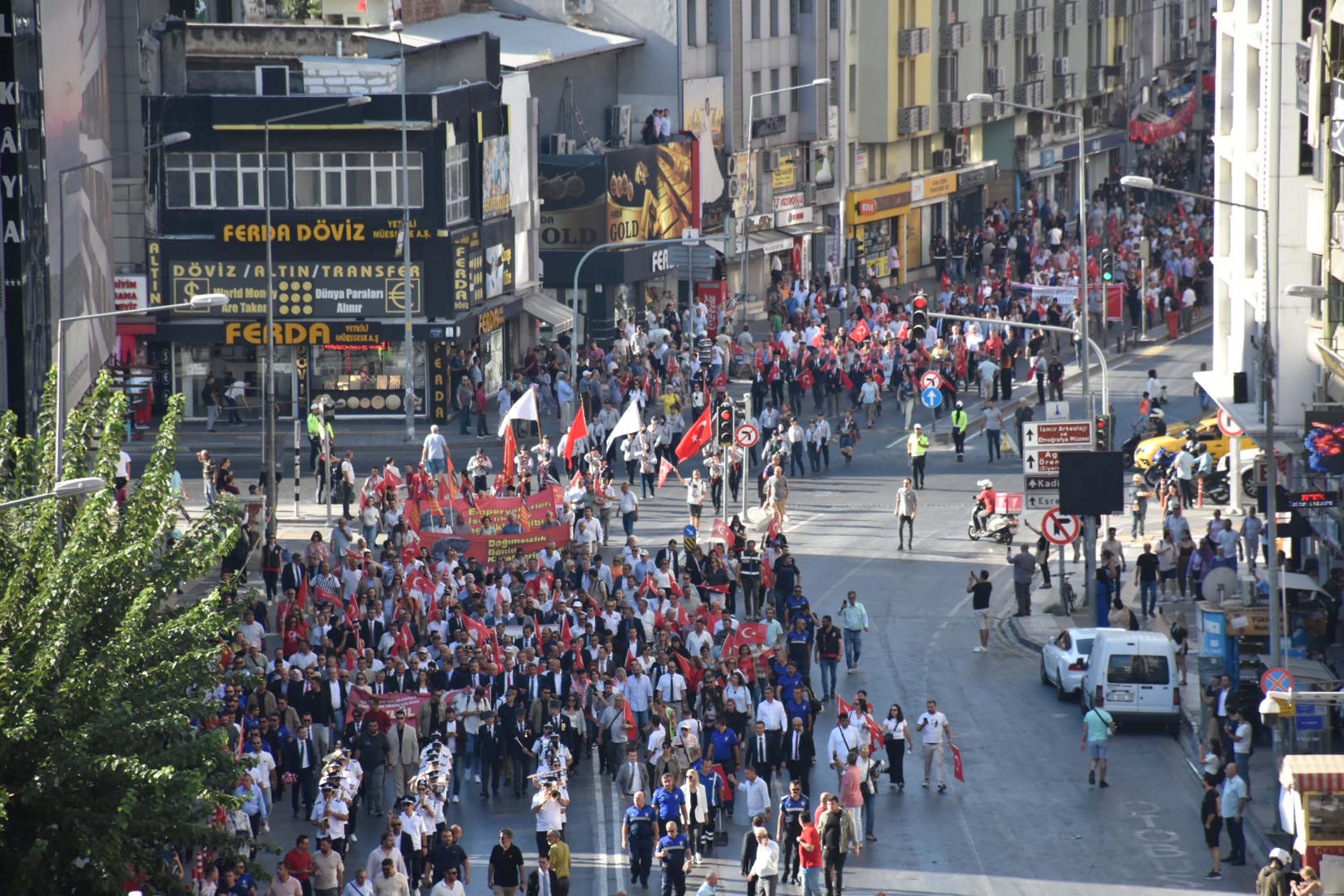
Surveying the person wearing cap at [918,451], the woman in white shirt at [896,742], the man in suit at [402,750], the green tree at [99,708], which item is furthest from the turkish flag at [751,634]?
the person wearing cap at [918,451]

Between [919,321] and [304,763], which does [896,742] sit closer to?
[304,763]

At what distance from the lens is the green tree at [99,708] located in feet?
65.8

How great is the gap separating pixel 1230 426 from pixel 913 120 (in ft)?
140

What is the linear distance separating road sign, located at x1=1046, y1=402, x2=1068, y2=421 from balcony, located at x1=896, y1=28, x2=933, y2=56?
142 ft

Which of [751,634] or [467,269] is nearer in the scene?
[751,634]

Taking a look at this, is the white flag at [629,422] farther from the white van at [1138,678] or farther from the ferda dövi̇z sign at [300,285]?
the white van at [1138,678]

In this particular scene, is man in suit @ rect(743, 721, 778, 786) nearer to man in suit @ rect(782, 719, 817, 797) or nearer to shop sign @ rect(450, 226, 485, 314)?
man in suit @ rect(782, 719, 817, 797)

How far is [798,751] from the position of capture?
90.7 ft

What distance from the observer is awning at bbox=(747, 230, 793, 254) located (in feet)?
241

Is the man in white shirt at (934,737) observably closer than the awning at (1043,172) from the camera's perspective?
Yes

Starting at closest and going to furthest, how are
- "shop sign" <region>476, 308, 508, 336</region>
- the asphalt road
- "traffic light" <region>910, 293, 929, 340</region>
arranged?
the asphalt road
"traffic light" <region>910, 293, 929, 340</region>
"shop sign" <region>476, 308, 508, 336</region>

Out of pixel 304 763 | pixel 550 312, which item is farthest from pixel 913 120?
pixel 304 763

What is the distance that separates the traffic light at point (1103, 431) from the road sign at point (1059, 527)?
99.1 inches

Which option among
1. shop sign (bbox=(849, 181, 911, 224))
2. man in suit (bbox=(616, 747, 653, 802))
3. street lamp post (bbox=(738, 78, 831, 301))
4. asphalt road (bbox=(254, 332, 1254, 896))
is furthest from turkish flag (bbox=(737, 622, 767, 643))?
shop sign (bbox=(849, 181, 911, 224))
